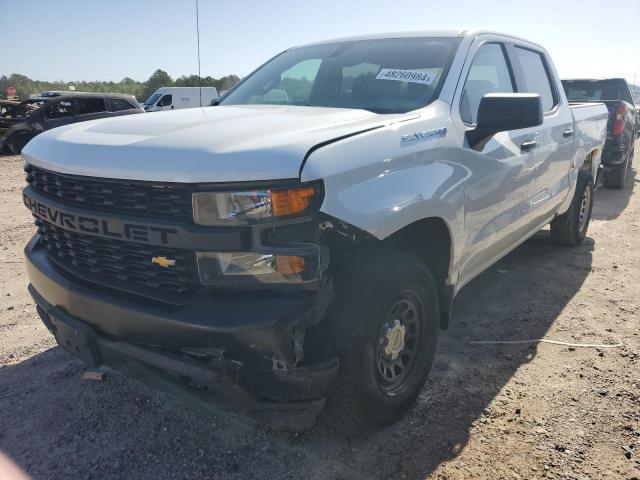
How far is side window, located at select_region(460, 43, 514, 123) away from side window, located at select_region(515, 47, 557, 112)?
34cm

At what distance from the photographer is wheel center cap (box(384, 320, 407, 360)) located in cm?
241

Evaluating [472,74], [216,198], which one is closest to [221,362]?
[216,198]

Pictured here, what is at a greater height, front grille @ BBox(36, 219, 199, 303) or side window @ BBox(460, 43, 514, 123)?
side window @ BBox(460, 43, 514, 123)

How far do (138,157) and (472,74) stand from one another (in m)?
2.04

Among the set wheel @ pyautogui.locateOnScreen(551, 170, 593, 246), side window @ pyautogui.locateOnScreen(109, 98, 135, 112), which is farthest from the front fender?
side window @ pyautogui.locateOnScreen(109, 98, 135, 112)

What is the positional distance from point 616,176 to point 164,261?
9.35 m

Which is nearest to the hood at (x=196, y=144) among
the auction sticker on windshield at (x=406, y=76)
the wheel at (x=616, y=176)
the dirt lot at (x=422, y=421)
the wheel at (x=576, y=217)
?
the auction sticker on windshield at (x=406, y=76)

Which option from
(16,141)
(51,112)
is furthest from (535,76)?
(16,141)

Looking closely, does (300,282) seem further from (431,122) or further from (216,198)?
(431,122)

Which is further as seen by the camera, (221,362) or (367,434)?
(367,434)

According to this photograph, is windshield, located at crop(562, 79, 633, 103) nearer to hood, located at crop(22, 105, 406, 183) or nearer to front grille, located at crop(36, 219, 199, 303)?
hood, located at crop(22, 105, 406, 183)

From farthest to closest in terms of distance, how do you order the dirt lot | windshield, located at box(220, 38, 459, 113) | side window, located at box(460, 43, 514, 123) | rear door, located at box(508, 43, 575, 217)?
rear door, located at box(508, 43, 575, 217) → side window, located at box(460, 43, 514, 123) → windshield, located at box(220, 38, 459, 113) → the dirt lot

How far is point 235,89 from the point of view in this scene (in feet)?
12.6

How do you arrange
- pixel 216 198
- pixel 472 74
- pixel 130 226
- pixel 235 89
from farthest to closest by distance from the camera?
pixel 235 89, pixel 472 74, pixel 130 226, pixel 216 198
